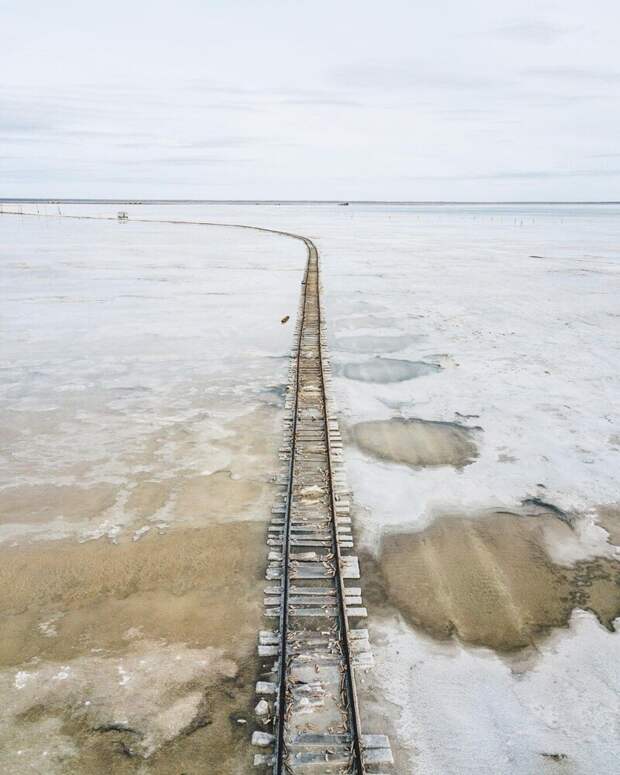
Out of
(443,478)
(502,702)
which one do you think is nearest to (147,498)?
(443,478)

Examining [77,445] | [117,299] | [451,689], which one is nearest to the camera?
[451,689]

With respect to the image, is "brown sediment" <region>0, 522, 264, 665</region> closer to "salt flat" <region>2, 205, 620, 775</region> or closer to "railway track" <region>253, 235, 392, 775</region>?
"salt flat" <region>2, 205, 620, 775</region>

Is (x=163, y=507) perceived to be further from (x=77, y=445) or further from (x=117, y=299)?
(x=117, y=299)

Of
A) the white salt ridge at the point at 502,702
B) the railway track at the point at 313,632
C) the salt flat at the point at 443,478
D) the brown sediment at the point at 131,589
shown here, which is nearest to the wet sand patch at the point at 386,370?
the salt flat at the point at 443,478

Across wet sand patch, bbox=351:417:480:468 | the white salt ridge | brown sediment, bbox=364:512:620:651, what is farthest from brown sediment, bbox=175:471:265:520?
the white salt ridge

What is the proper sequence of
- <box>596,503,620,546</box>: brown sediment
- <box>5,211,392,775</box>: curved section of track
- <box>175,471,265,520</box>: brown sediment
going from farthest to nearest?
<box>175,471,265,520</box>: brown sediment, <box>596,503,620,546</box>: brown sediment, <box>5,211,392,775</box>: curved section of track

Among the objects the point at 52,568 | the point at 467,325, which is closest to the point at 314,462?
the point at 52,568

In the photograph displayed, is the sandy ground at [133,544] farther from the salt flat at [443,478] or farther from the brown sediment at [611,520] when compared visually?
the brown sediment at [611,520]
